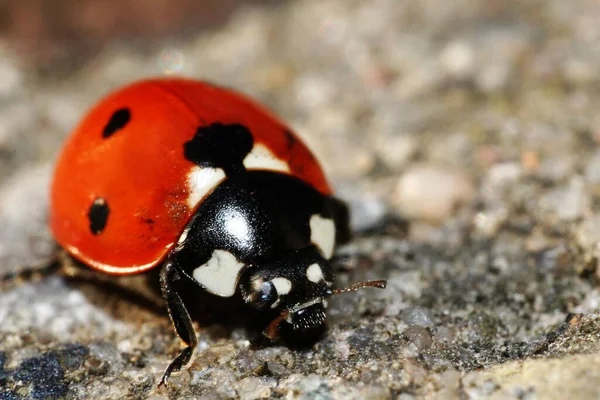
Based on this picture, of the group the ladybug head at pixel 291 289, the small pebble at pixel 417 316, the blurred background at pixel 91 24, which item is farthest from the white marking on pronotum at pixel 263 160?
the blurred background at pixel 91 24

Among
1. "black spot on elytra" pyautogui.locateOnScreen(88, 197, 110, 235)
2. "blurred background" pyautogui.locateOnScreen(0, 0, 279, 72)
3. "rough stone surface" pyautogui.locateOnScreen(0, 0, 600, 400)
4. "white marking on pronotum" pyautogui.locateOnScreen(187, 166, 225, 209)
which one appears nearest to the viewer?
"rough stone surface" pyautogui.locateOnScreen(0, 0, 600, 400)

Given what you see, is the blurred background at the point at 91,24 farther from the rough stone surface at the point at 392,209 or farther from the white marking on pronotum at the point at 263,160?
the white marking on pronotum at the point at 263,160

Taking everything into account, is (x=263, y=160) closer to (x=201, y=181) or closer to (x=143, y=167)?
(x=201, y=181)

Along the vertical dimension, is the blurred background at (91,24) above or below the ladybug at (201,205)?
above

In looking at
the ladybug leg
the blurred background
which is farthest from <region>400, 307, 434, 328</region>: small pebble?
the blurred background

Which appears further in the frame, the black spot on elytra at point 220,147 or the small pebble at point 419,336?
the black spot on elytra at point 220,147

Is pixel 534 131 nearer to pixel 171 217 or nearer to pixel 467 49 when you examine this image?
pixel 467 49

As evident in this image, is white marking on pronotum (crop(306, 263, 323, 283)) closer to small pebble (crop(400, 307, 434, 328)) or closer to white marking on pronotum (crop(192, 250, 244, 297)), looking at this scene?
white marking on pronotum (crop(192, 250, 244, 297))
